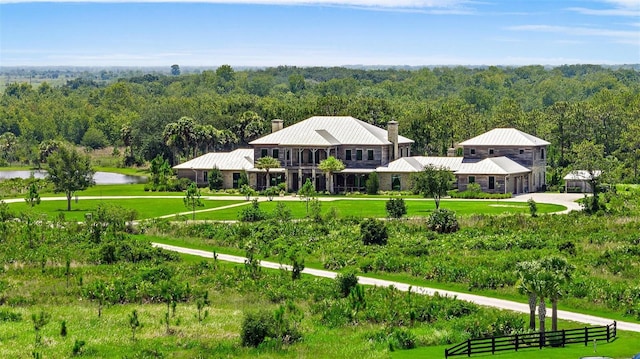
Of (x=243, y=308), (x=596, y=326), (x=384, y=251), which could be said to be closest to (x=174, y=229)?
(x=384, y=251)

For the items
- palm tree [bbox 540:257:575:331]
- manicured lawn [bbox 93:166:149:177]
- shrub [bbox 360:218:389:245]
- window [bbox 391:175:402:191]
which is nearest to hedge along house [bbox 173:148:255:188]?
window [bbox 391:175:402:191]

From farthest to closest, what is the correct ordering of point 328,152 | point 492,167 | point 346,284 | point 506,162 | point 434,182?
point 328,152 → point 506,162 → point 492,167 → point 434,182 → point 346,284

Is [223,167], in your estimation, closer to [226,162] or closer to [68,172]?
[226,162]

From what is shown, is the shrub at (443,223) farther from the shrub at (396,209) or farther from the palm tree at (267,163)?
the palm tree at (267,163)

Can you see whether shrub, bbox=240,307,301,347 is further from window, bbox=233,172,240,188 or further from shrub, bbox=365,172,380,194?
window, bbox=233,172,240,188

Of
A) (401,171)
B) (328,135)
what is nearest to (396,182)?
(401,171)

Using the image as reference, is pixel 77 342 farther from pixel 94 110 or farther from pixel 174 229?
pixel 94 110
